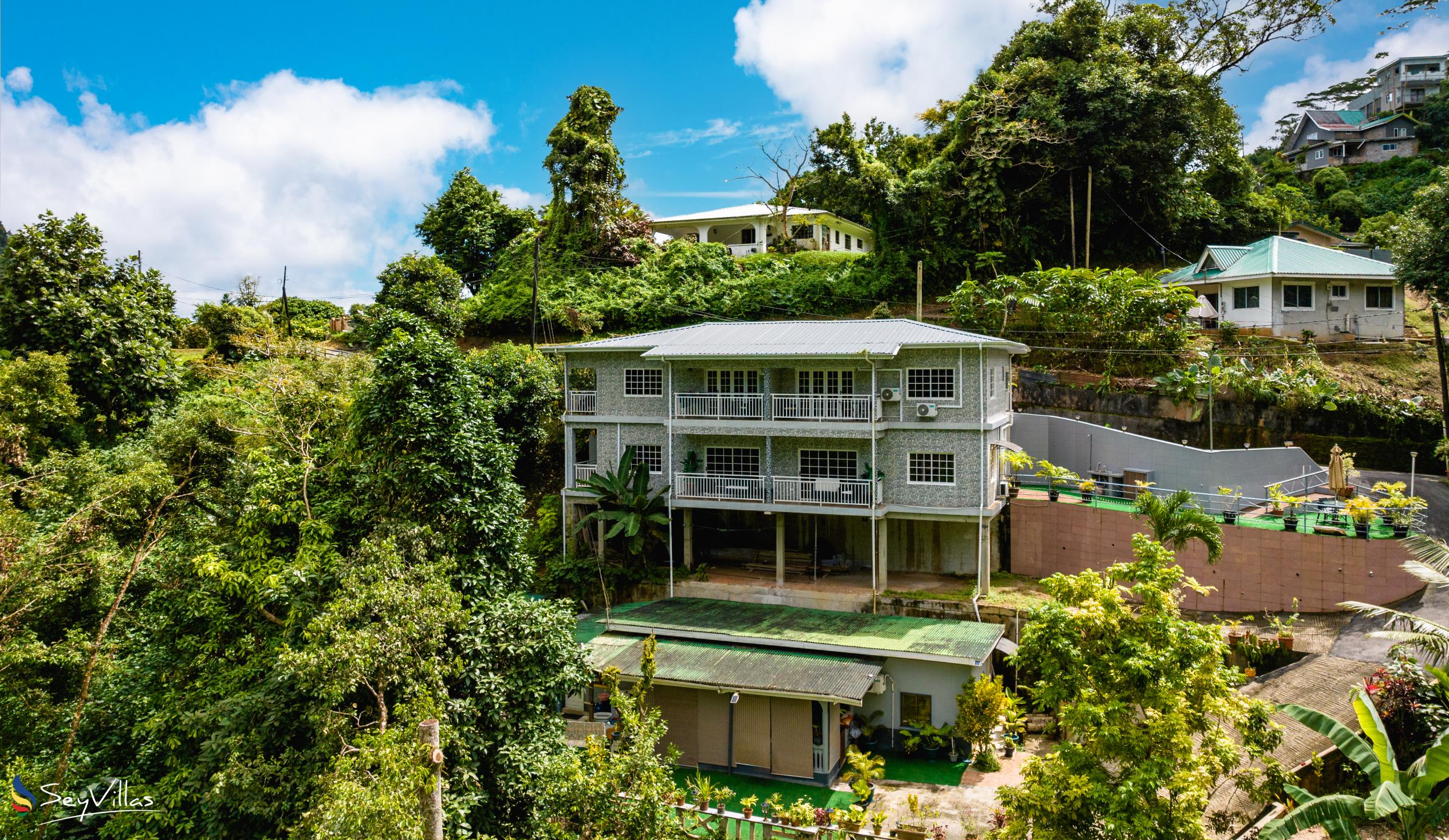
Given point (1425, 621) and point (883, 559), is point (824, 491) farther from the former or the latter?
point (1425, 621)

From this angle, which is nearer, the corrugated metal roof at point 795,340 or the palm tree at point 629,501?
the corrugated metal roof at point 795,340

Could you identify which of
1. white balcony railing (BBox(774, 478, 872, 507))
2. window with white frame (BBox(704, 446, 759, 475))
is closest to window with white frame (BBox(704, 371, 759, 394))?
window with white frame (BBox(704, 446, 759, 475))

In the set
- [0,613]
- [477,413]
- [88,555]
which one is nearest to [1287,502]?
[477,413]

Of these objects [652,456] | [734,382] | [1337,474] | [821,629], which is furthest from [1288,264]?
[652,456]

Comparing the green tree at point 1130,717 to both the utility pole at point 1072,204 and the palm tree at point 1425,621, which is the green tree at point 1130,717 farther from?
the utility pole at point 1072,204

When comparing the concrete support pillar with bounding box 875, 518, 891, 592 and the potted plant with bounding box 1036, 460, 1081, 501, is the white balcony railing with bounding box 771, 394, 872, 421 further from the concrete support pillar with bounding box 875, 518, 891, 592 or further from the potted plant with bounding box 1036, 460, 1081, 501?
the potted plant with bounding box 1036, 460, 1081, 501

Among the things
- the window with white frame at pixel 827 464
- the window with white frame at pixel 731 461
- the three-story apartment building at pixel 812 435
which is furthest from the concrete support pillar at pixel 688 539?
the window with white frame at pixel 827 464

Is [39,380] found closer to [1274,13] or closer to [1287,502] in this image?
[1287,502]
